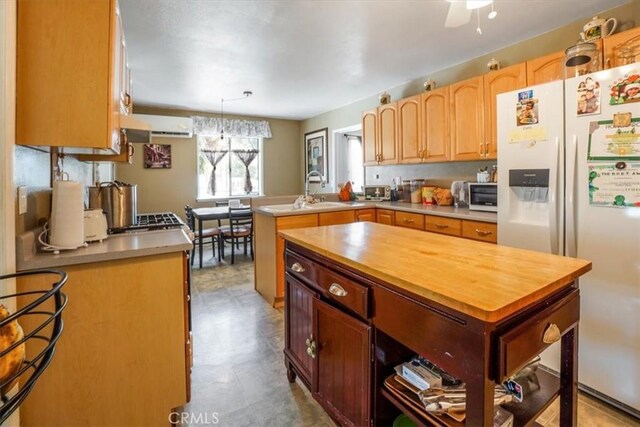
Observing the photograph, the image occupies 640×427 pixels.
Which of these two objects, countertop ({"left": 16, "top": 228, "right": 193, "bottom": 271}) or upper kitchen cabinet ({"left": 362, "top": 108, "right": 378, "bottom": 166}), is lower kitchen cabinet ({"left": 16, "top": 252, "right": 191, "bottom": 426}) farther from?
upper kitchen cabinet ({"left": 362, "top": 108, "right": 378, "bottom": 166})

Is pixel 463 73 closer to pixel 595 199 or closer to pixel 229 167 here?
pixel 595 199

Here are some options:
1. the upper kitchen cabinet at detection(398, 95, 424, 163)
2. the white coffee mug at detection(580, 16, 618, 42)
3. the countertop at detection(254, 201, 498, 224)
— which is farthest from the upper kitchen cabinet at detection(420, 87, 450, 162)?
the white coffee mug at detection(580, 16, 618, 42)

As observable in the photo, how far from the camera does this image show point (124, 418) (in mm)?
1502

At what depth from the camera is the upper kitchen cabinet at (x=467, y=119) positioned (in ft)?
9.46

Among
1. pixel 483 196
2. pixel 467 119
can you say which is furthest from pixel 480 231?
pixel 467 119

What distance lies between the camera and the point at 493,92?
2777 millimetres

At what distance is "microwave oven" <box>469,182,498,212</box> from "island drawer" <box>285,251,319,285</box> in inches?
78.7

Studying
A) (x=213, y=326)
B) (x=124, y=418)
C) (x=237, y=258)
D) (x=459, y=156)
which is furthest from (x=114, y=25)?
(x=237, y=258)

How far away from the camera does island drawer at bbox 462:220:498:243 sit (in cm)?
248

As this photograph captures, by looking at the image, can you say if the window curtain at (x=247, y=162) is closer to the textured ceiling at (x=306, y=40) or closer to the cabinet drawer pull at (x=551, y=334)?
the textured ceiling at (x=306, y=40)

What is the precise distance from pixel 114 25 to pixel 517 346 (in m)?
1.91

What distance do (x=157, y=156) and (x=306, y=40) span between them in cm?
373

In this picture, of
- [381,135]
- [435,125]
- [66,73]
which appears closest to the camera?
[66,73]

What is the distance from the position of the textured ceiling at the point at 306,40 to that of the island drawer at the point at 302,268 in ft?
5.88
